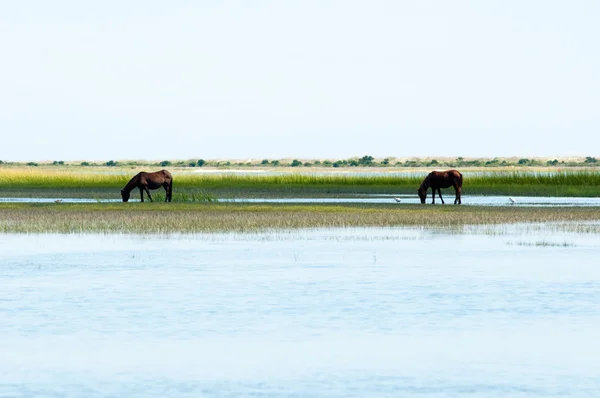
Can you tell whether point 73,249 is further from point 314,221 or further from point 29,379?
point 29,379

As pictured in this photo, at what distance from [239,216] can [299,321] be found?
19674mm

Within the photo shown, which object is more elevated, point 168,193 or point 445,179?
point 445,179

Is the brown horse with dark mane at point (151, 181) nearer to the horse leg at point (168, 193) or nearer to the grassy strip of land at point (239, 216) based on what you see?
the horse leg at point (168, 193)

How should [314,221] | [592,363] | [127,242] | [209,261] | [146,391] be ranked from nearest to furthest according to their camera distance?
[146,391] < [592,363] < [209,261] < [127,242] < [314,221]

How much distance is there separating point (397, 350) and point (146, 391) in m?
2.87

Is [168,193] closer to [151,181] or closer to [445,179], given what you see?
[151,181]

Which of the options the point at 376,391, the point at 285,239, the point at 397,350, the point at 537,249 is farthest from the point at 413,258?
the point at 376,391

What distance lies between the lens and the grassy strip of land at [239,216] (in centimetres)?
2902

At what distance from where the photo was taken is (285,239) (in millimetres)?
25547

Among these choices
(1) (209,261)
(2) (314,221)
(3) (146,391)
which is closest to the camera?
(3) (146,391)

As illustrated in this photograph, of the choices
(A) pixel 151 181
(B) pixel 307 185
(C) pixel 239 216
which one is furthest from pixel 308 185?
(C) pixel 239 216

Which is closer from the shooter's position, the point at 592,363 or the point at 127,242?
the point at 592,363

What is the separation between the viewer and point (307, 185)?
6250cm

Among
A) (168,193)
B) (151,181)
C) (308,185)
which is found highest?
(151,181)
